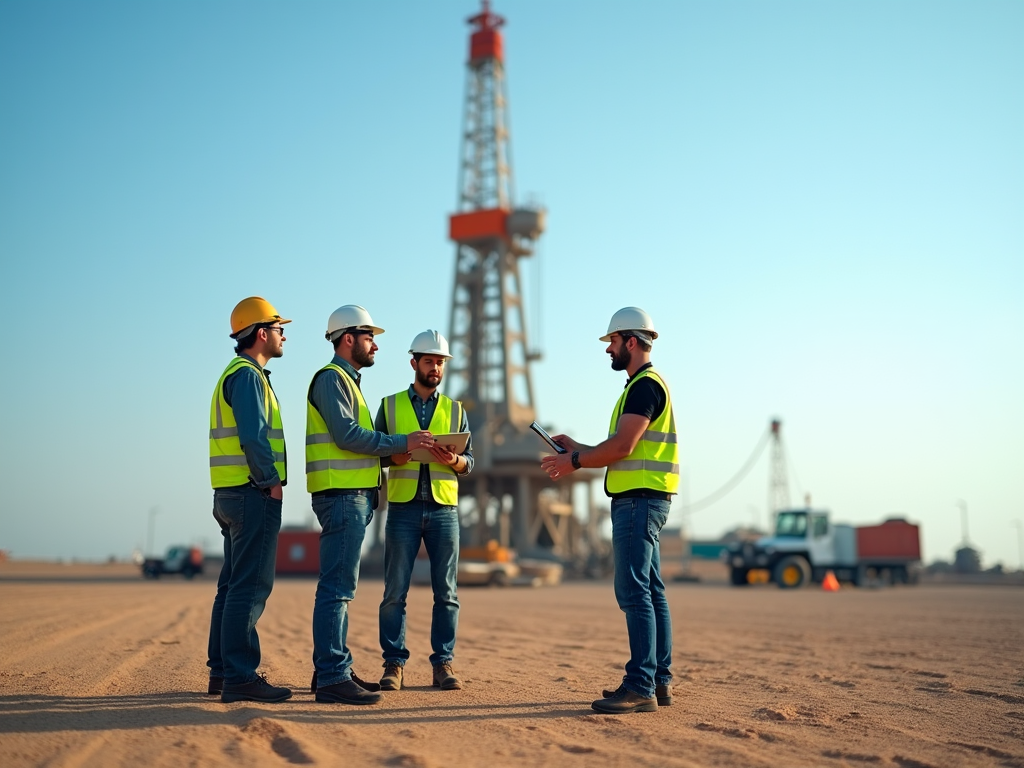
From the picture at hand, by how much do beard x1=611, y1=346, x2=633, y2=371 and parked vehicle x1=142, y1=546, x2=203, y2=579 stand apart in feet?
120

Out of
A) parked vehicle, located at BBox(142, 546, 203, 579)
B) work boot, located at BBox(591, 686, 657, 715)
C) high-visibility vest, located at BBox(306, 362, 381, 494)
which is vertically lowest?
parked vehicle, located at BBox(142, 546, 203, 579)

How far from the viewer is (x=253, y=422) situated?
532 centimetres

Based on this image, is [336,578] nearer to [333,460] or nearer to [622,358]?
[333,460]

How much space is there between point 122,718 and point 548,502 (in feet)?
152

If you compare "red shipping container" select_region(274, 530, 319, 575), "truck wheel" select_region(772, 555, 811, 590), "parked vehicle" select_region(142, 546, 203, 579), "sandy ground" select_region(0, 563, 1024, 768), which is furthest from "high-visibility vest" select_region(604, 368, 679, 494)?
"red shipping container" select_region(274, 530, 319, 575)

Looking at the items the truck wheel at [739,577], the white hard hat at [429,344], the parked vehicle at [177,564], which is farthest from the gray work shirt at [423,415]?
the parked vehicle at [177,564]

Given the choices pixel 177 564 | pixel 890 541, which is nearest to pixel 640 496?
pixel 890 541

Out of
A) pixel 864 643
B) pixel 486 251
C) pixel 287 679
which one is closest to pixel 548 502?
pixel 486 251

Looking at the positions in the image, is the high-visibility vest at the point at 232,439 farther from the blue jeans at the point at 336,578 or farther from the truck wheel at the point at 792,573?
the truck wheel at the point at 792,573

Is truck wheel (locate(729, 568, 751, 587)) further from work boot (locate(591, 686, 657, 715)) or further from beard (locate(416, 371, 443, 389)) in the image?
work boot (locate(591, 686, 657, 715))

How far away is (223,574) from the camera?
556 cm

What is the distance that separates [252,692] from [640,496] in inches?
97.6

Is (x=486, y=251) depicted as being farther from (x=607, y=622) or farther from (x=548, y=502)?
(x=607, y=622)

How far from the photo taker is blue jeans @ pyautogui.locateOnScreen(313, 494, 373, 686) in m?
5.28
